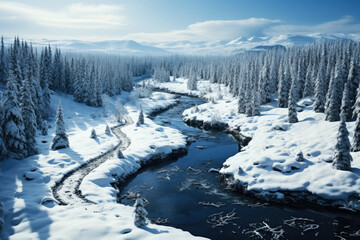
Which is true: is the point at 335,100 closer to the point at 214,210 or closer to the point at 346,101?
the point at 346,101

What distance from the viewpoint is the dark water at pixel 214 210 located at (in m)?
21.8

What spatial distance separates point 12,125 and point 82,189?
1285cm

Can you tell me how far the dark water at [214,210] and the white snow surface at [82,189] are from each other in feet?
11.8

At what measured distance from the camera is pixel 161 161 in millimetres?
41125

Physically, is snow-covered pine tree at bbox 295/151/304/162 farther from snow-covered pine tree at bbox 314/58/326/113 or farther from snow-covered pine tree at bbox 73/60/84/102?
snow-covered pine tree at bbox 73/60/84/102

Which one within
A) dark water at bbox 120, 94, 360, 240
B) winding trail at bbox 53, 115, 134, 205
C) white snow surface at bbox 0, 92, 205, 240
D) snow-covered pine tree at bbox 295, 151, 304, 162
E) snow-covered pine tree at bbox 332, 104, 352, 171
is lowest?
dark water at bbox 120, 94, 360, 240

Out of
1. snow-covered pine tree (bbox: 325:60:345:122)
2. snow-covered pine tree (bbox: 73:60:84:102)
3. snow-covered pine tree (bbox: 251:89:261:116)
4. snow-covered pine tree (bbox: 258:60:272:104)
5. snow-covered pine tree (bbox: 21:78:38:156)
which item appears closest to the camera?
snow-covered pine tree (bbox: 21:78:38:156)

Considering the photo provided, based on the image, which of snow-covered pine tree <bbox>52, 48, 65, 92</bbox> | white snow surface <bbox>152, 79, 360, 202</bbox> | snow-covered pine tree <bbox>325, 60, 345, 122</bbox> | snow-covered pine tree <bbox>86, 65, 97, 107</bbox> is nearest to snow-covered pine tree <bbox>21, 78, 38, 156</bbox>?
white snow surface <bbox>152, 79, 360, 202</bbox>

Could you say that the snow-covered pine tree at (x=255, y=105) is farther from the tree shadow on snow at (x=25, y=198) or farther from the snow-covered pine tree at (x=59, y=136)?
the tree shadow on snow at (x=25, y=198)

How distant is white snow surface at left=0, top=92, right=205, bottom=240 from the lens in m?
16.9

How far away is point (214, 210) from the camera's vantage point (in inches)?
1013

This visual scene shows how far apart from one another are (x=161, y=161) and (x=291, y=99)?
31.3 metres

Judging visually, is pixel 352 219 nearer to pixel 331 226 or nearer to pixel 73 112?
pixel 331 226

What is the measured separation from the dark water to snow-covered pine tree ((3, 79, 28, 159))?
1531 cm
